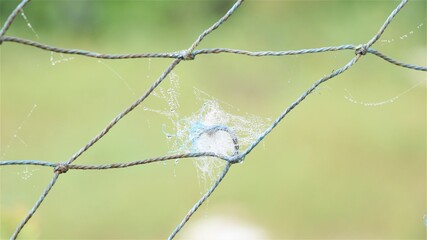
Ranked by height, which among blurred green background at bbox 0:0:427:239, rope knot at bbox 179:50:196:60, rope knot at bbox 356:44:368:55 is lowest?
rope knot at bbox 179:50:196:60

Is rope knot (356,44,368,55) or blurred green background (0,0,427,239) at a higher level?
blurred green background (0,0,427,239)

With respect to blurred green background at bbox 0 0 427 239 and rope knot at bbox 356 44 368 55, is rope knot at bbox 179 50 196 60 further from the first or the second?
blurred green background at bbox 0 0 427 239

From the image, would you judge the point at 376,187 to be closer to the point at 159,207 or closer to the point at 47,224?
the point at 159,207

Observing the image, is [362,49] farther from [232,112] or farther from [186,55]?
[232,112]

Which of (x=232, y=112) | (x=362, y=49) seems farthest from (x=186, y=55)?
(x=232, y=112)

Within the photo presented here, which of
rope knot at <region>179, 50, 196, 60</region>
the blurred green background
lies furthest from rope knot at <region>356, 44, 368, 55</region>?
the blurred green background

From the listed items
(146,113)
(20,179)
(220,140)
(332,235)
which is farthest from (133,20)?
(220,140)

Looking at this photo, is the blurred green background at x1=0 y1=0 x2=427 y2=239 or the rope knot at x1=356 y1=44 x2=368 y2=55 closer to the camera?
the rope knot at x1=356 y1=44 x2=368 y2=55

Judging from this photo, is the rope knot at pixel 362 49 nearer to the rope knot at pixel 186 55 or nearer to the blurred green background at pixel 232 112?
the rope knot at pixel 186 55

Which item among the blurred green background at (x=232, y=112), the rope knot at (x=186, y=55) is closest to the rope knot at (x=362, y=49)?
the rope knot at (x=186, y=55)
